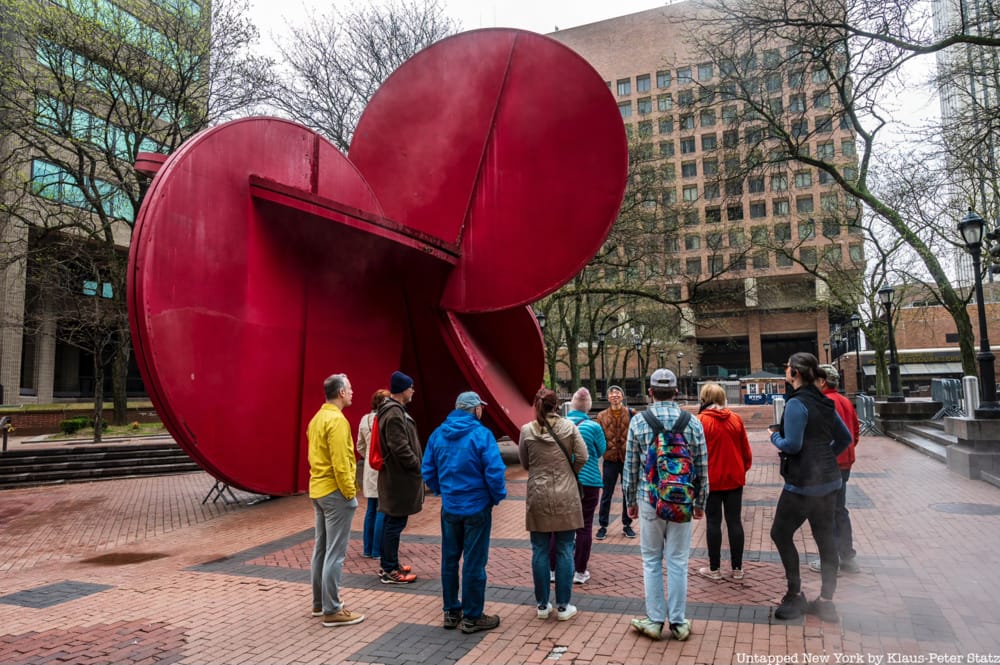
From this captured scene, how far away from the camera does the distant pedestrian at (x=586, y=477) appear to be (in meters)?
5.48

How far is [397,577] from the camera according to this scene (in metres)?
5.68

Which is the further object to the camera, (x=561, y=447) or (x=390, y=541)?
(x=390, y=541)

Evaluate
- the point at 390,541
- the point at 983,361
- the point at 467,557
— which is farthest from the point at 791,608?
the point at 983,361

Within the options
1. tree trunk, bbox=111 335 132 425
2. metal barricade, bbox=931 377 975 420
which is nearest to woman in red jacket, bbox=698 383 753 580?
metal barricade, bbox=931 377 975 420

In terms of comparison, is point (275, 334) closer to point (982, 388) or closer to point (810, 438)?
point (810, 438)

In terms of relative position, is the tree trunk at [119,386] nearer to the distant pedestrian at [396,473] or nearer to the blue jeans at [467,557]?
the distant pedestrian at [396,473]

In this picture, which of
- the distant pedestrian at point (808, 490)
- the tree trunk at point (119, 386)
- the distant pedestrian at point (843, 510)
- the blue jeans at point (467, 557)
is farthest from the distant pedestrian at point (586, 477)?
the tree trunk at point (119, 386)

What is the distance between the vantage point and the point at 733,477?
5250 mm

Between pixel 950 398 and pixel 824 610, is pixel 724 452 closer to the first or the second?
pixel 824 610

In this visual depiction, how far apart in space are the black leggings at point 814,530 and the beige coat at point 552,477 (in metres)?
1.44

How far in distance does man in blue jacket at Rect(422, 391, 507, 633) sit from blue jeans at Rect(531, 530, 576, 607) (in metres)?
0.37

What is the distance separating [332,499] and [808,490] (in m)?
3.45

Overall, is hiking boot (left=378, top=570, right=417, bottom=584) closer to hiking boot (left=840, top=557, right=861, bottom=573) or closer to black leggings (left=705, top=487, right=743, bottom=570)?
black leggings (left=705, top=487, right=743, bottom=570)

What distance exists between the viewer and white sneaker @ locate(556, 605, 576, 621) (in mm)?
4547
